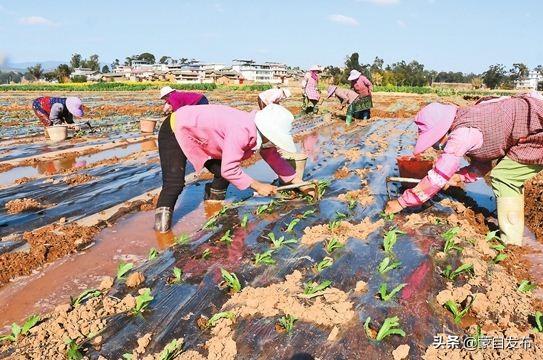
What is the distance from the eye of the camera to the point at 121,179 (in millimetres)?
6555

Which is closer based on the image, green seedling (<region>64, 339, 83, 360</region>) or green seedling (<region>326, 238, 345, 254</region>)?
green seedling (<region>64, 339, 83, 360</region>)

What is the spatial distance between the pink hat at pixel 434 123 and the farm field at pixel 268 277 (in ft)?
2.36

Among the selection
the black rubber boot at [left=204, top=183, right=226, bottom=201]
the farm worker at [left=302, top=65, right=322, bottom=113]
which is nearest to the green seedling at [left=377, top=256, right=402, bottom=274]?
the black rubber boot at [left=204, top=183, right=226, bottom=201]

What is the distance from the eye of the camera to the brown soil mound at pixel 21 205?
4.91 m

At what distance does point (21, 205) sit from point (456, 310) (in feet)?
15.8

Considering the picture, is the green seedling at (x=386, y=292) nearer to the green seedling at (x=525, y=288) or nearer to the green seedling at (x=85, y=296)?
the green seedling at (x=525, y=288)

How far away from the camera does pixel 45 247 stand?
12.5 ft

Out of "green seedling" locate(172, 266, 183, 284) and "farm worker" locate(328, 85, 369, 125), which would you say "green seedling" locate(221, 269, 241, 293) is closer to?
"green seedling" locate(172, 266, 183, 284)

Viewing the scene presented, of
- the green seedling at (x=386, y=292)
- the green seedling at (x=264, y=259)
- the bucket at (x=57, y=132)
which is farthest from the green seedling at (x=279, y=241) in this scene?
the bucket at (x=57, y=132)

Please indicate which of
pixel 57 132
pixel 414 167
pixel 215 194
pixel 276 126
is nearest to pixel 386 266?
pixel 276 126

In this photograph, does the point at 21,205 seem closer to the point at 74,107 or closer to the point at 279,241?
the point at 279,241

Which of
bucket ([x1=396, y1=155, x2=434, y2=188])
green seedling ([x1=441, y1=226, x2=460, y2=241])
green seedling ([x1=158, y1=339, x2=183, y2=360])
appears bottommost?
green seedling ([x1=158, y1=339, x2=183, y2=360])

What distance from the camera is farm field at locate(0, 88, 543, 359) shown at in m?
2.15

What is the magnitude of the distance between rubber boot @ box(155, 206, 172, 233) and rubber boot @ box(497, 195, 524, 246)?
310 centimetres
